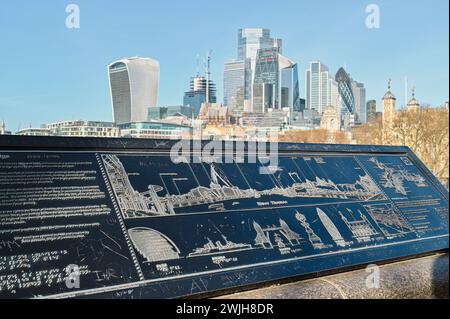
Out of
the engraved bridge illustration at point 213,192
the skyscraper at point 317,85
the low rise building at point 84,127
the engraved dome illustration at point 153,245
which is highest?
the skyscraper at point 317,85

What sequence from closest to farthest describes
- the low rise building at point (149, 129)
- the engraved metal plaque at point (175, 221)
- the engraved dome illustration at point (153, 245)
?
the engraved metal plaque at point (175, 221)
the engraved dome illustration at point (153, 245)
the low rise building at point (149, 129)

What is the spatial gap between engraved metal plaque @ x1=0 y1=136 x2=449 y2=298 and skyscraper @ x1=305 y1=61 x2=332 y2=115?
9531cm

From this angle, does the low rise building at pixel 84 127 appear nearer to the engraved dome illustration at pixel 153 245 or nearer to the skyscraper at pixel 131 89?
the skyscraper at pixel 131 89

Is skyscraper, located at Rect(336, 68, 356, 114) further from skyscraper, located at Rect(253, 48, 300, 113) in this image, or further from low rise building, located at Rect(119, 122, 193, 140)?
low rise building, located at Rect(119, 122, 193, 140)

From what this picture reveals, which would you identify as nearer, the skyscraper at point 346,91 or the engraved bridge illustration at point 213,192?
the engraved bridge illustration at point 213,192

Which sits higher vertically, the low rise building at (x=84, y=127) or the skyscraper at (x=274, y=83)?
the skyscraper at (x=274, y=83)

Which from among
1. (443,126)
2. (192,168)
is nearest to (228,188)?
(192,168)

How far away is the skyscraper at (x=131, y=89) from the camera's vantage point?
37469 mm

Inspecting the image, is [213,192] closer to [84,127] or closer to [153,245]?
[153,245]

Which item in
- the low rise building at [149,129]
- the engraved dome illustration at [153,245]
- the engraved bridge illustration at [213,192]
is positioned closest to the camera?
the engraved dome illustration at [153,245]

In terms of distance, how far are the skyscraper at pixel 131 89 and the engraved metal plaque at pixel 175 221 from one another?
32484mm

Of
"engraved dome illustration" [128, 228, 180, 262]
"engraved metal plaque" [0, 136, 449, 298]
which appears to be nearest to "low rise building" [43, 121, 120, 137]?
"engraved metal plaque" [0, 136, 449, 298]

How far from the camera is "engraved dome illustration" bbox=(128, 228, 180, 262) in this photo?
3.10m

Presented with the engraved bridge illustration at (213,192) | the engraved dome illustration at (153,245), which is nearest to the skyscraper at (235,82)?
the engraved bridge illustration at (213,192)
